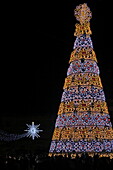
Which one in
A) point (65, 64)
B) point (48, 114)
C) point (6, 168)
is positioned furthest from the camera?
point (48, 114)

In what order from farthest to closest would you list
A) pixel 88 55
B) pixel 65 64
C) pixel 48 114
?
pixel 48 114, pixel 65 64, pixel 88 55

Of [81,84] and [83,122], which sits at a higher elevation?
[81,84]

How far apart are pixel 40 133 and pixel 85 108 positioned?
18896 mm

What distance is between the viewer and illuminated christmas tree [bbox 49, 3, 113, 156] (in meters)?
17.0

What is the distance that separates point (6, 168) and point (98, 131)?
27.8 ft

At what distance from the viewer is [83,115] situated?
57.3 feet

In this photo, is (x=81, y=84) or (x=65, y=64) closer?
(x=81, y=84)

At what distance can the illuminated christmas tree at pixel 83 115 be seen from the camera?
17.0 m

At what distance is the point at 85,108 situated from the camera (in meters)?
17.6

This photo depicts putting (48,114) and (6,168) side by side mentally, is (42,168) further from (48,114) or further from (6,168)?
(48,114)

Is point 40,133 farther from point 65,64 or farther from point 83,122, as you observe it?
point 83,122

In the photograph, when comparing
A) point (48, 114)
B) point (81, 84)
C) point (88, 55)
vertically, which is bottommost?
point (81, 84)

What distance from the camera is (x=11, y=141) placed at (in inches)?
1412

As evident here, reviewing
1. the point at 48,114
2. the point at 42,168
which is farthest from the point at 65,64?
the point at 42,168
